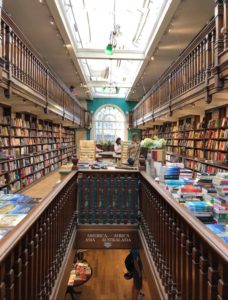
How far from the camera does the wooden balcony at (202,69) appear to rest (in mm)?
3840

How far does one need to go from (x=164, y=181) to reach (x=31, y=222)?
2.05 metres

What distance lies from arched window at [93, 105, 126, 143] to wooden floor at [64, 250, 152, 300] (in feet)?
38.0

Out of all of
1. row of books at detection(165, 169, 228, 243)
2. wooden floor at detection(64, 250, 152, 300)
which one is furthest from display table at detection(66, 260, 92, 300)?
row of books at detection(165, 169, 228, 243)

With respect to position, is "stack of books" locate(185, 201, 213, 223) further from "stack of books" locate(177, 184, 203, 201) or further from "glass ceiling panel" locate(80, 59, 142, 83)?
"glass ceiling panel" locate(80, 59, 142, 83)

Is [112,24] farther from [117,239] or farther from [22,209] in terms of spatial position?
[22,209]

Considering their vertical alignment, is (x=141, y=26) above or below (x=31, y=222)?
above

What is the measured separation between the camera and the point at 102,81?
48.8ft

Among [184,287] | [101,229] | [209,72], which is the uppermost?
[209,72]

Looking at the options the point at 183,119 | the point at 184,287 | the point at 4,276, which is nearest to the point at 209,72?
the point at 184,287

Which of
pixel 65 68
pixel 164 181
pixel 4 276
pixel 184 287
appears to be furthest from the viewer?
pixel 65 68

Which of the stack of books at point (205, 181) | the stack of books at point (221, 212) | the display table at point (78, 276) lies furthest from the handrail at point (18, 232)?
the display table at point (78, 276)

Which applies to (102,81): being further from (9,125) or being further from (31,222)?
(31,222)

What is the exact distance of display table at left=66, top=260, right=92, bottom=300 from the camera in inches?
234

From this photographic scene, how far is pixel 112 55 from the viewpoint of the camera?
949 centimetres
